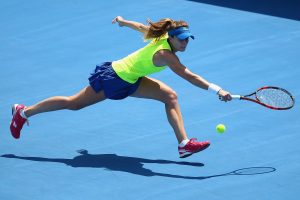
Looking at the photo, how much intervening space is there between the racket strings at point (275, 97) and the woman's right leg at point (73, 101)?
168 centimetres

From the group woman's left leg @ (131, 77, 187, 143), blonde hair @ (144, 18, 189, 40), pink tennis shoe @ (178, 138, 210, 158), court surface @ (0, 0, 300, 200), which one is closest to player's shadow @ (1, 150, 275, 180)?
court surface @ (0, 0, 300, 200)

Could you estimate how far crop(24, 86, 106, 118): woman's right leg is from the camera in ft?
28.0

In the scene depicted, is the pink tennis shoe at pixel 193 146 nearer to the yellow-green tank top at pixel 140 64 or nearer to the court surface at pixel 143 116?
the court surface at pixel 143 116

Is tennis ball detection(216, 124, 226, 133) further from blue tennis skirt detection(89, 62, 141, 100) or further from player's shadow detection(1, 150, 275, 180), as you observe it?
blue tennis skirt detection(89, 62, 141, 100)

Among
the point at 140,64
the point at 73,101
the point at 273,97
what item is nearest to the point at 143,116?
the point at 73,101

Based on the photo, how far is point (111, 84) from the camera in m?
8.39

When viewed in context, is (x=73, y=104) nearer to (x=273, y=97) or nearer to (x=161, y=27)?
(x=161, y=27)

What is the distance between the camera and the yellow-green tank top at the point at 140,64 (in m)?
8.21

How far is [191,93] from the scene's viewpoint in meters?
10.0

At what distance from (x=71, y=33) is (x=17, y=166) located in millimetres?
4388

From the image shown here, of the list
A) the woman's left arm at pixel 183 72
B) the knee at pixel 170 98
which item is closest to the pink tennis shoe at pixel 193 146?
the knee at pixel 170 98

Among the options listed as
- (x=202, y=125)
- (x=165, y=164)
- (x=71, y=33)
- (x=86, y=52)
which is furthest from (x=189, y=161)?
(x=71, y=33)

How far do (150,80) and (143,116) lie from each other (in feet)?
3.34

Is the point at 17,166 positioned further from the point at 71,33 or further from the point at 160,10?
the point at 160,10
